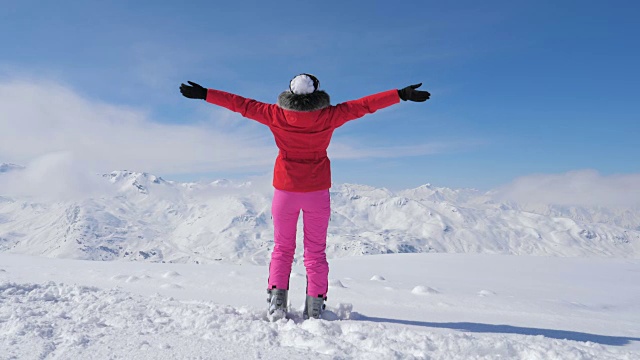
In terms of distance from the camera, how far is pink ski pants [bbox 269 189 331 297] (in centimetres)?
453

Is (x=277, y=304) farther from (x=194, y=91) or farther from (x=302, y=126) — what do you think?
(x=194, y=91)

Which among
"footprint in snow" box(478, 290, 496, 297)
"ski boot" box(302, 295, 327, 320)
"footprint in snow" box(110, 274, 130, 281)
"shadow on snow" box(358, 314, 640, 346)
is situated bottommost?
"shadow on snow" box(358, 314, 640, 346)

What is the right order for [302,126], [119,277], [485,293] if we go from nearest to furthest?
1. [302,126]
2. [485,293]
3. [119,277]

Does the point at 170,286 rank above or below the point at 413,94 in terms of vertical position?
below

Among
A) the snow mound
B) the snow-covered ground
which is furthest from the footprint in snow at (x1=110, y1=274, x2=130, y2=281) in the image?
the snow mound

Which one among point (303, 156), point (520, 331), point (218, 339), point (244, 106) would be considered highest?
point (244, 106)

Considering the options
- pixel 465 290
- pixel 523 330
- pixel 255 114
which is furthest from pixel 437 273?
pixel 255 114

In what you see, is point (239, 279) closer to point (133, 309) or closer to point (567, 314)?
point (133, 309)

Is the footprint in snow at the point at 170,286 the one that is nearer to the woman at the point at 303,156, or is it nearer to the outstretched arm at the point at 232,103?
the woman at the point at 303,156

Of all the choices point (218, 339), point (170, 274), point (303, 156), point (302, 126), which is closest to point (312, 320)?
point (218, 339)

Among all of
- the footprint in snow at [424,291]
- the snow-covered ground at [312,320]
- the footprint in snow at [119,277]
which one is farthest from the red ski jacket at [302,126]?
the footprint in snow at [119,277]

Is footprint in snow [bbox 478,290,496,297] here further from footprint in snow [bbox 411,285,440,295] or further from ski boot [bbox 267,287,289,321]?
ski boot [bbox 267,287,289,321]

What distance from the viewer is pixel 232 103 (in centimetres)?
445

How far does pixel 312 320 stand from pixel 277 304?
2.35ft
